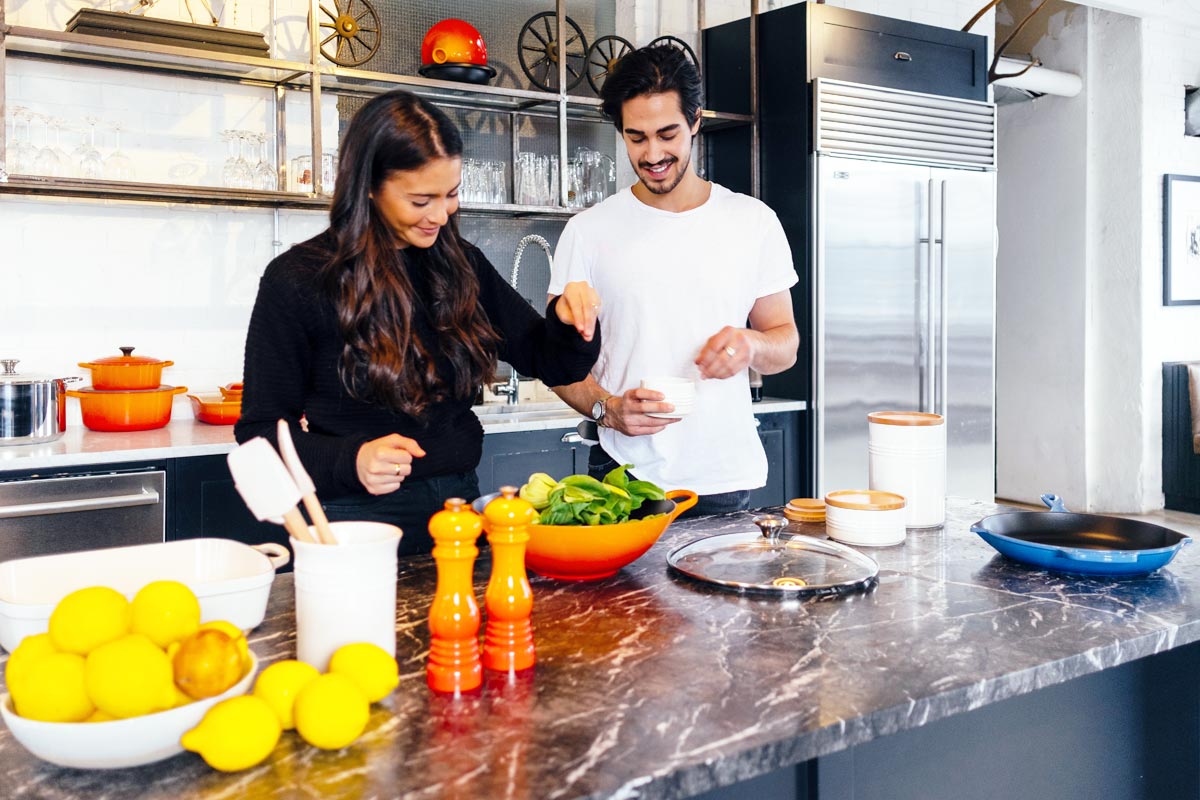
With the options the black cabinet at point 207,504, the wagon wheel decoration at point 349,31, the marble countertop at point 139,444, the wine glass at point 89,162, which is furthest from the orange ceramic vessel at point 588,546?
the wagon wheel decoration at point 349,31

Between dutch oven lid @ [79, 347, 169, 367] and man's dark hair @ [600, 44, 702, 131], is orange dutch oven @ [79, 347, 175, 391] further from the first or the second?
man's dark hair @ [600, 44, 702, 131]

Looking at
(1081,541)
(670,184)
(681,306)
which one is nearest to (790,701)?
(1081,541)

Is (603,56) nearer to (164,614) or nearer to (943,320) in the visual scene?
(943,320)

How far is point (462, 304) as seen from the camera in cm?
193

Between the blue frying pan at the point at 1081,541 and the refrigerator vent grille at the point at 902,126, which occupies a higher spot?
the refrigerator vent grille at the point at 902,126

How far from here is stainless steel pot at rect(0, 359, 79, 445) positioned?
293cm

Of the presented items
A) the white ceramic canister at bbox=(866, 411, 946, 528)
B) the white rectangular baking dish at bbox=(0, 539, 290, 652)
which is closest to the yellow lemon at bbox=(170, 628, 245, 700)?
the white rectangular baking dish at bbox=(0, 539, 290, 652)

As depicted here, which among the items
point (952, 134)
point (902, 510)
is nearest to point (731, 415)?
point (902, 510)

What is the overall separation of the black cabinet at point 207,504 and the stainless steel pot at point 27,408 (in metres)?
0.38

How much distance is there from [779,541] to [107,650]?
3.79 feet

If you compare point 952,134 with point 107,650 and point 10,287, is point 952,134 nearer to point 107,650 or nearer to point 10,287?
point 10,287

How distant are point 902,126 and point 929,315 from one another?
31.1 inches

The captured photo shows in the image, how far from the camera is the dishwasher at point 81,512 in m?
2.82

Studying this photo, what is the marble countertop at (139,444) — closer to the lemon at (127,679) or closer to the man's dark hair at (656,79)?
the man's dark hair at (656,79)
